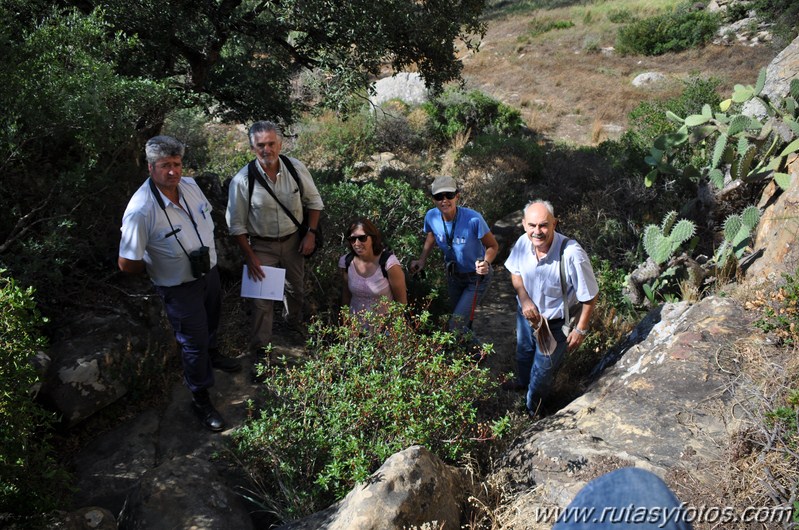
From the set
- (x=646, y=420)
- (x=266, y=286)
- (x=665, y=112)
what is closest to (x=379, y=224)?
(x=266, y=286)

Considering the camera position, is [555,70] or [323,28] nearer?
[323,28]

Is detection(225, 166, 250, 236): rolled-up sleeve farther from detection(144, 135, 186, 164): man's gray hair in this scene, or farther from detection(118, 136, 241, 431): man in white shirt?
detection(144, 135, 186, 164): man's gray hair

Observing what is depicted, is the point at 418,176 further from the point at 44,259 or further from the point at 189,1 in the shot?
the point at 44,259

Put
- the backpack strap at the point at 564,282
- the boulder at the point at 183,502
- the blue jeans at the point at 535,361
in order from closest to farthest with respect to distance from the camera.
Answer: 1. the boulder at the point at 183,502
2. the backpack strap at the point at 564,282
3. the blue jeans at the point at 535,361

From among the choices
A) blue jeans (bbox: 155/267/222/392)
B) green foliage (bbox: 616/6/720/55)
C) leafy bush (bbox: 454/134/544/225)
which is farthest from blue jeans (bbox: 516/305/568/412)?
green foliage (bbox: 616/6/720/55)

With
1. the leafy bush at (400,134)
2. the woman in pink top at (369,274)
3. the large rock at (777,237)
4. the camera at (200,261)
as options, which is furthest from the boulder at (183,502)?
the leafy bush at (400,134)

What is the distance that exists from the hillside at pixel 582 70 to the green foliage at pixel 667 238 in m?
7.24

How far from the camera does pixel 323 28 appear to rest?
6777 millimetres

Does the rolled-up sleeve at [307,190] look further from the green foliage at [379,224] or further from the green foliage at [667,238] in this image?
the green foliage at [667,238]

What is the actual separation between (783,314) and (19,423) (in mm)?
4471

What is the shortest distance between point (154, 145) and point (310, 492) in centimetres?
222

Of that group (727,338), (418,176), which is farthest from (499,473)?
(418,176)

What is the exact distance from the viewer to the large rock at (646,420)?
10.0 ft

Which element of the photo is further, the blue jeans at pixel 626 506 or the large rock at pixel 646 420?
the large rock at pixel 646 420
